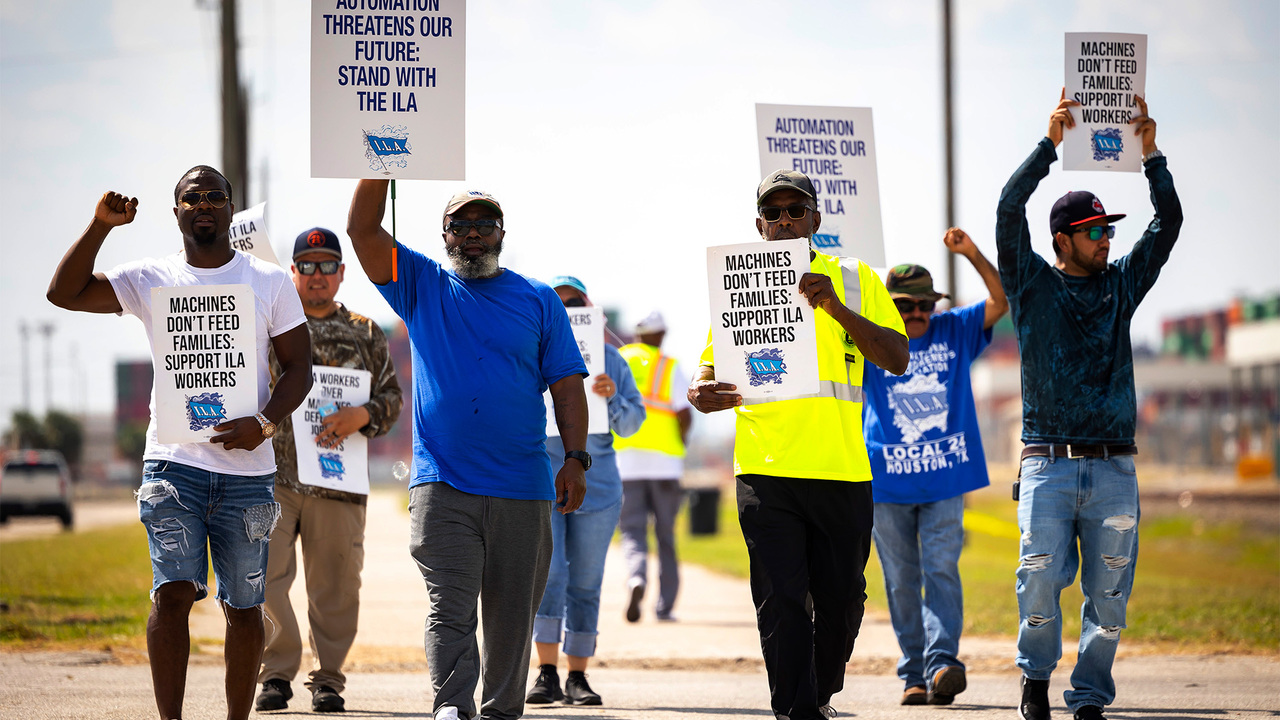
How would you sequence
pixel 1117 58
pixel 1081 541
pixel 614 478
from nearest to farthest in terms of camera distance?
1. pixel 1081 541
2. pixel 1117 58
3. pixel 614 478

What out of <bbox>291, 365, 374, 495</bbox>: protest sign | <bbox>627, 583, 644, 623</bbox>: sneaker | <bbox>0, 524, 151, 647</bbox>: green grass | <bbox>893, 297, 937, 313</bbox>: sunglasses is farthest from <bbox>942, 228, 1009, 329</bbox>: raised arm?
<bbox>0, 524, 151, 647</bbox>: green grass

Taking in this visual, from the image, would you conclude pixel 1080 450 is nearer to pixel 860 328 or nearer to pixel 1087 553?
pixel 1087 553

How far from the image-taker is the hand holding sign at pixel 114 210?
5109 millimetres

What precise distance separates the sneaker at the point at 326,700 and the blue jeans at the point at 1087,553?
10.9 feet

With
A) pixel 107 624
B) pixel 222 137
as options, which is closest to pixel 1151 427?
pixel 222 137

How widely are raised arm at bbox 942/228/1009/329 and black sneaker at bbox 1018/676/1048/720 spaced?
72.1 inches

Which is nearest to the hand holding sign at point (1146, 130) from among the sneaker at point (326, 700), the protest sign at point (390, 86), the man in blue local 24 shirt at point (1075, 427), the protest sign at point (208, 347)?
the man in blue local 24 shirt at point (1075, 427)

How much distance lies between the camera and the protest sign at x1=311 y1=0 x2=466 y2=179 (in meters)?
5.58

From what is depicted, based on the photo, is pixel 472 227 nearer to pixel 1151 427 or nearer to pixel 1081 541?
pixel 1081 541

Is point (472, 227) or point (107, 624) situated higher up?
point (472, 227)

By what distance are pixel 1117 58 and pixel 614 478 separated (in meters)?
3.49

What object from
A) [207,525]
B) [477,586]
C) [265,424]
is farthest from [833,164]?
[207,525]

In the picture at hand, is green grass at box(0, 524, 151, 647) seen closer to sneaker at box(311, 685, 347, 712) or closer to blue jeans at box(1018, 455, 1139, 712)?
sneaker at box(311, 685, 347, 712)

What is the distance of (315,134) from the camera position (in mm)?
5535
